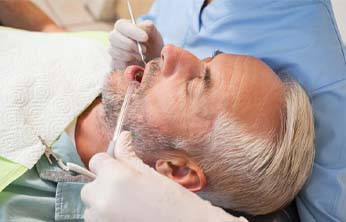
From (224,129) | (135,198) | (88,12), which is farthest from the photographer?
(88,12)

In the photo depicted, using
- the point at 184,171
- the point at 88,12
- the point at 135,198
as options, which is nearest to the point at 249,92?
the point at 184,171

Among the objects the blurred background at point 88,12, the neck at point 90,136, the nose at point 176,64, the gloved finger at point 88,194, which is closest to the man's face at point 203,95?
the nose at point 176,64

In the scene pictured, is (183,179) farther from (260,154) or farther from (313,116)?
(313,116)

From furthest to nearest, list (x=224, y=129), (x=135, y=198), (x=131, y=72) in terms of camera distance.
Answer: (x=131, y=72) < (x=224, y=129) < (x=135, y=198)

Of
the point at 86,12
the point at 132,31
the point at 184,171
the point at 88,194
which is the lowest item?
the point at 86,12

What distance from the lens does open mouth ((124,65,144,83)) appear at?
1093 mm

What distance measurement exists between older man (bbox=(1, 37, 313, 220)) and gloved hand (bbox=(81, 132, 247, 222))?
0.49ft

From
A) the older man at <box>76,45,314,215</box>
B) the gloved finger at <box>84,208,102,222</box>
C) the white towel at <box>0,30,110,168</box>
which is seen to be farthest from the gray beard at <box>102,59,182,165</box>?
the gloved finger at <box>84,208,102,222</box>

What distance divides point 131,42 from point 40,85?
0.26m

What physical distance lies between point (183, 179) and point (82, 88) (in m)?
0.39

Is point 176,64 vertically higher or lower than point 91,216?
higher

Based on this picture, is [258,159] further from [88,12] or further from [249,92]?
[88,12]

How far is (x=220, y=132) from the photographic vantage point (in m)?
0.96

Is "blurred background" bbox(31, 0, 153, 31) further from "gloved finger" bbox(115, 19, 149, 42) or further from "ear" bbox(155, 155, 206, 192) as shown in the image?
"ear" bbox(155, 155, 206, 192)
